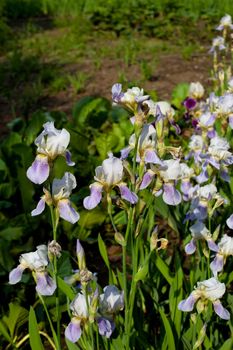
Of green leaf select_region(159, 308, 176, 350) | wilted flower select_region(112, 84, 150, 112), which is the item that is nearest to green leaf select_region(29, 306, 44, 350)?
green leaf select_region(159, 308, 176, 350)

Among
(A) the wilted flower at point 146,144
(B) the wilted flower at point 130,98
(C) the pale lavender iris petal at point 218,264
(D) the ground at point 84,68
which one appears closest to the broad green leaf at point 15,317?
(C) the pale lavender iris petal at point 218,264

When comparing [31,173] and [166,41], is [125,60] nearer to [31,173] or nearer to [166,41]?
[166,41]

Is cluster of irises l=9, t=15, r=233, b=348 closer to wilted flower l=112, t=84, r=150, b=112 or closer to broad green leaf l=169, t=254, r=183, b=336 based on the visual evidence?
wilted flower l=112, t=84, r=150, b=112

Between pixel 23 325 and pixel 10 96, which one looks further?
pixel 10 96

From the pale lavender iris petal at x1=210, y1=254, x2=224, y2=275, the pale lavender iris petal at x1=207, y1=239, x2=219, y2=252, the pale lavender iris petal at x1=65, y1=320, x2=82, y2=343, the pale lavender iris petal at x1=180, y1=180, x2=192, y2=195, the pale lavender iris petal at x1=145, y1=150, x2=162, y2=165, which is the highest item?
the pale lavender iris petal at x1=145, y1=150, x2=162, y2=165

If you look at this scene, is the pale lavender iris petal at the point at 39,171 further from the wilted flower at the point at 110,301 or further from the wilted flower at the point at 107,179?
the wilted flower at the point at 110,301

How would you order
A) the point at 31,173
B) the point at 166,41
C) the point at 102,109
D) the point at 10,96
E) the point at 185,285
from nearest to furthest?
the point at 31,173 → the point at 185,285 → the point at 102,109 → the point at 10,96 → the point at 166,41

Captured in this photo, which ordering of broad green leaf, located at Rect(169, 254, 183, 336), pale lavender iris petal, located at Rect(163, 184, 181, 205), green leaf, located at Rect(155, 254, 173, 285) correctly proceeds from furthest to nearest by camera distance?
1. green leaf, located at Rect(155, 254, 173, 285)
2. broad green leaf, located at Rect(169, 254, 183, 336)
3. pale lavender iris petal, located at Rect(163, 184, 181, 205)

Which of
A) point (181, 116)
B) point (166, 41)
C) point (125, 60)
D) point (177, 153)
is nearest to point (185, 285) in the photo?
point (177, 153)
